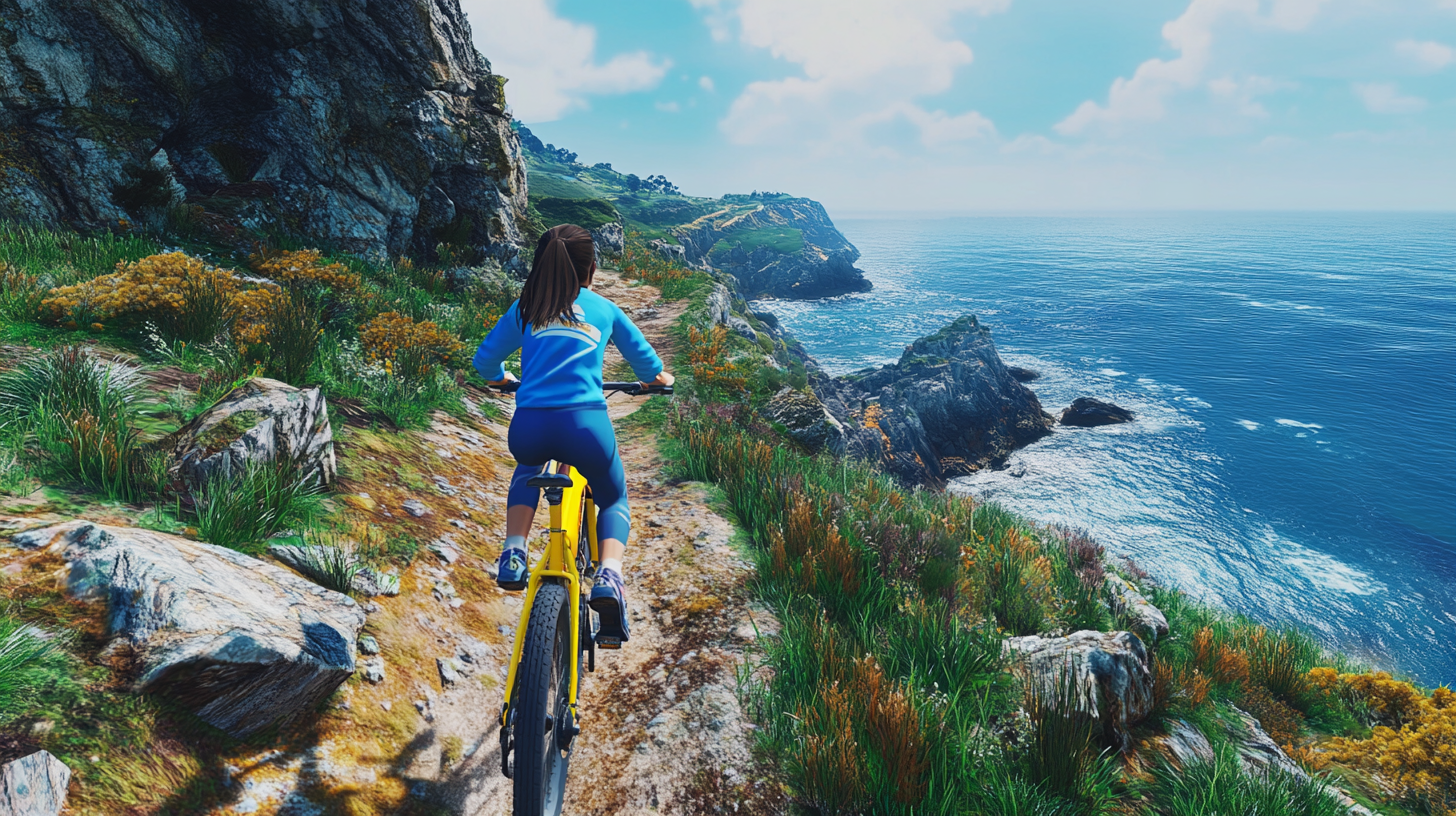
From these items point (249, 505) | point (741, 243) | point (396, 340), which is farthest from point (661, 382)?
point (741, 243)

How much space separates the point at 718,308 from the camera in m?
19.4

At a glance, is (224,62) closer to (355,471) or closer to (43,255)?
(43,255)

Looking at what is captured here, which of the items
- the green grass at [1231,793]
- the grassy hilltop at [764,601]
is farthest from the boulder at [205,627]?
the green grass at [1231,793]

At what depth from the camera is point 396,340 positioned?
7.48m

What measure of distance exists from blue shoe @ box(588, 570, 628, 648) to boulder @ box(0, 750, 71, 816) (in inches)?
71.9

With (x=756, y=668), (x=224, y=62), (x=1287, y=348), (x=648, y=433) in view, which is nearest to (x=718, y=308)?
(x=648, y=433)

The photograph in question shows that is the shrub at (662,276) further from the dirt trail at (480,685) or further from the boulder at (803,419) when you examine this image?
the dirt trail at (480,685)

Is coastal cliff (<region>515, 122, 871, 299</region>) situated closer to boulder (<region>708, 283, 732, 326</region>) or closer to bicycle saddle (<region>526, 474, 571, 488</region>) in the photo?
boulder (<region>708, 283, 732, 326</region>)

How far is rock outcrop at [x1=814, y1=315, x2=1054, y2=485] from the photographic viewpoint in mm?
34438

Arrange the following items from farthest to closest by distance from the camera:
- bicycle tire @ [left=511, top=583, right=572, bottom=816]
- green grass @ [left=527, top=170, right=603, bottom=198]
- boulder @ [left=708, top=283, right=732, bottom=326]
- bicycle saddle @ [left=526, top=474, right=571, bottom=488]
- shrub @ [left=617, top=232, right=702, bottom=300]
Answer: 1. green grass @ [left=527, top=170, right=603, bottom=198]
2. shrub @ [left=617, top=232, right=702, bottom=300]
3. boulder @ [left=708, top=283, right=732, bottom=326]
4. bicycle saddle @ [left=526, top=474, right=571, bottom=488]
5. bicycle tire @ [left=511, top=583, right=572, bottom=816]

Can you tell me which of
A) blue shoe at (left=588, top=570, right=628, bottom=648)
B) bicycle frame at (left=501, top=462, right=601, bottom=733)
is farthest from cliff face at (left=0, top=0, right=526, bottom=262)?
blue shoe at (left=588, top=570, right=628, bottom=648)

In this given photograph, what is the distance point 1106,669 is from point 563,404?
4239 mm

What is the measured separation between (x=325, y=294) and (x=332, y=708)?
8068 millimetres

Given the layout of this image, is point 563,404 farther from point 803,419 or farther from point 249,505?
point 803,419
